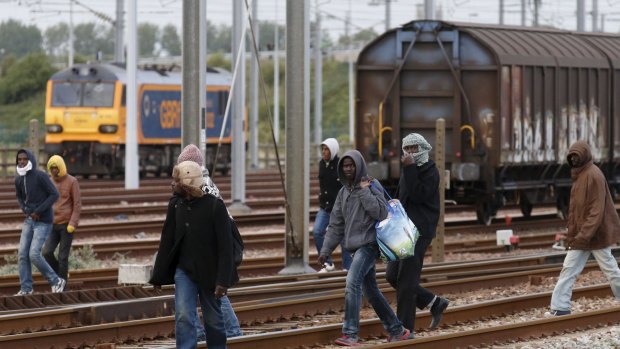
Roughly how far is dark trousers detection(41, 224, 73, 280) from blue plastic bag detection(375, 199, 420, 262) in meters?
5.49

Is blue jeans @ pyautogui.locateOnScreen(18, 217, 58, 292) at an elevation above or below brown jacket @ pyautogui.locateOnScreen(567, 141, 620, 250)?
below

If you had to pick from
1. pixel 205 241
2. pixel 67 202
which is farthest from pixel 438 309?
pixel 67 202

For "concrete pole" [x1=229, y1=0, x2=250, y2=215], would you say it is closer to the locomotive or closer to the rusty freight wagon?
the rusty freight wagon

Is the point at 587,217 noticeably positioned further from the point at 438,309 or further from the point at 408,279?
the point at 408,279

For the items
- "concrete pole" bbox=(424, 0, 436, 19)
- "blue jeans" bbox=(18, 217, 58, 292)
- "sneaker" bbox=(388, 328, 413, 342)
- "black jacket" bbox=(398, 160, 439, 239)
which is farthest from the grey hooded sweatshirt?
"concrete pole" bbox=(424, 0, 436, 19)

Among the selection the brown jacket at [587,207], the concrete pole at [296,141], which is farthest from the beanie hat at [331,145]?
the brown jacket at [587,207]

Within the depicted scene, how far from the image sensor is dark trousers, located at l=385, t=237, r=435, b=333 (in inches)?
454

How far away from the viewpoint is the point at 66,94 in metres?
38.4

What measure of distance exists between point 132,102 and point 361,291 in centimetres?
2319

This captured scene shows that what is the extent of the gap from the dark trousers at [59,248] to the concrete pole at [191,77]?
2.12m

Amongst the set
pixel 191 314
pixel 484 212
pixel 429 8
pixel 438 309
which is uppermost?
pixel 429 8

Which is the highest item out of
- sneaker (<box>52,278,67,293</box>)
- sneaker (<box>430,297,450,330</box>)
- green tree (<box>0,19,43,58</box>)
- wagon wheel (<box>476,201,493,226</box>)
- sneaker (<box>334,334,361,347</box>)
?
green tree (<box>0,19,43,58</box>)

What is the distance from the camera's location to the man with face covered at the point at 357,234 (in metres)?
11.0

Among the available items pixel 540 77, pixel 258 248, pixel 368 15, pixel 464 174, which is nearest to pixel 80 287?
pixel 258 248
